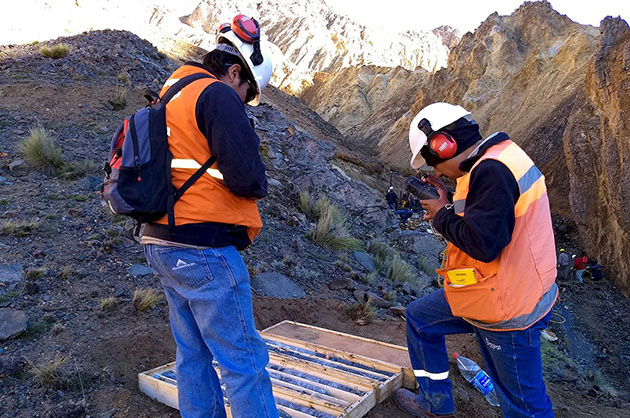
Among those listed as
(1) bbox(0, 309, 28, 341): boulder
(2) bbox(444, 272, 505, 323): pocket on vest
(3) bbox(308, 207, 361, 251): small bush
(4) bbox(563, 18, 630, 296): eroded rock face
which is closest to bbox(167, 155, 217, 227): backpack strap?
(2) bbox(444, 272, 505, 323): pocket on vest

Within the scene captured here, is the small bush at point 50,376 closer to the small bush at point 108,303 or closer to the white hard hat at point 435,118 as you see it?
the small bush at point 108,303

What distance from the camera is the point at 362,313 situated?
596 centimetres

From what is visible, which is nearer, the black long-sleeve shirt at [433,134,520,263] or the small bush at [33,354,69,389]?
the black long-sleeve shirt at [433,134,520,263]

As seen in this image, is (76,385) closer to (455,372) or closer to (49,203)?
(455,372)

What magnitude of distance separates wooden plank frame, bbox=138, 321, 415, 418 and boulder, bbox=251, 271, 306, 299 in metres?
1.42

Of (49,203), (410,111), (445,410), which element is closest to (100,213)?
(49,203)

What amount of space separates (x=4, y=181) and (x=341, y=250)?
208 inches

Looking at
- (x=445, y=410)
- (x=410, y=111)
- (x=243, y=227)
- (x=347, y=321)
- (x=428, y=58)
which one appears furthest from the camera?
(x=428, y=58)

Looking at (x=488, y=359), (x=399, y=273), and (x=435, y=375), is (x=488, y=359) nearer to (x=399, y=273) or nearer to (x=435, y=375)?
(x=435, y=375)

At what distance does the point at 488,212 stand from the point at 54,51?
42.3ft

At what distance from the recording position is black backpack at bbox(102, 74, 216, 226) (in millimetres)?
2277

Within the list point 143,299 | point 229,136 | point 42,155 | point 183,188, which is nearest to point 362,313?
point 143,299

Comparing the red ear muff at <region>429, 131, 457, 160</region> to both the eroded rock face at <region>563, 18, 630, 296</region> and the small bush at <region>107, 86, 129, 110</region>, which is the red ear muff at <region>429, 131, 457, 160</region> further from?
the eroded rock face at <region>563, 18, 630, 296</region>

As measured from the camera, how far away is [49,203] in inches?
255
